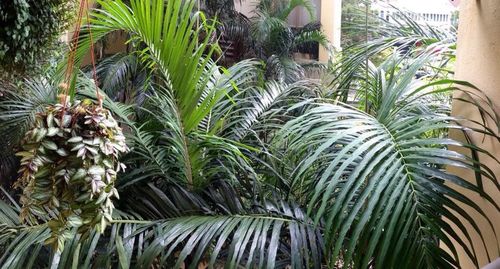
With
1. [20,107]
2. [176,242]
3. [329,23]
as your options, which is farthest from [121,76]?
[329,23]

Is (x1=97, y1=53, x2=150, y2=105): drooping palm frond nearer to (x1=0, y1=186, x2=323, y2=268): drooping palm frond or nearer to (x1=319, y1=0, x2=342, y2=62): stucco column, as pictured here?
(x1=0, y1=186, x2=323, y2=268): drooping palm frond

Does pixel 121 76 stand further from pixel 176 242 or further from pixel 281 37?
pixel 281 37

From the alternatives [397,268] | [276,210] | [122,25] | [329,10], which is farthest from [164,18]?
[329,10]

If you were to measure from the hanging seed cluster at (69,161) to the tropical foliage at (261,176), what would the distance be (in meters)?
0.13

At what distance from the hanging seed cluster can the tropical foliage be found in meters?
0.13

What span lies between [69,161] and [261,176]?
3.02ft

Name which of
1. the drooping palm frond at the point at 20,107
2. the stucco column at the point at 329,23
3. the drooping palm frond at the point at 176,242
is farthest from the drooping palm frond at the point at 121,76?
the stucco column at the point at 329,23

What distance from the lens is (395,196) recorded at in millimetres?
1060

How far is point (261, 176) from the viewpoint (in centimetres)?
186

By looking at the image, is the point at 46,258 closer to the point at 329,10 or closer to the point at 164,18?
the point at 164,18

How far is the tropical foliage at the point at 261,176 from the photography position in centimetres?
108

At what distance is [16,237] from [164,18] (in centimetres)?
85

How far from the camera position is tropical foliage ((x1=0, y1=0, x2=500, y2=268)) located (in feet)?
3.55

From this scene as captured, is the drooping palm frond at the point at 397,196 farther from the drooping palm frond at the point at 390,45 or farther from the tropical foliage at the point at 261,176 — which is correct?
the drooping palm frond at the point at 390,45
